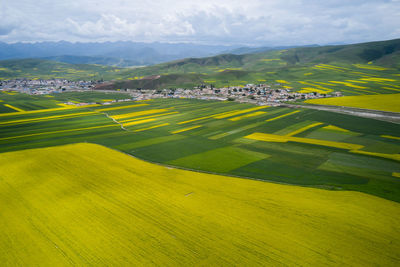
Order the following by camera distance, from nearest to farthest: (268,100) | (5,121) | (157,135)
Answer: (157,135) → (5,121) → (268,100)

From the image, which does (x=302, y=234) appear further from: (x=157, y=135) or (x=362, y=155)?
(x=157, y=135)

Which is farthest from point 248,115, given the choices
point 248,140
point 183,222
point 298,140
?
point 183,222

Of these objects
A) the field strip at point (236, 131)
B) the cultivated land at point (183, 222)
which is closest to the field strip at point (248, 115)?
the field strip at point (236, 131)

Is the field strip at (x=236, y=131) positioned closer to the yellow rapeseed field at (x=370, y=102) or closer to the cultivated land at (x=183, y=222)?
the cultivated land at (x=183, y=222)

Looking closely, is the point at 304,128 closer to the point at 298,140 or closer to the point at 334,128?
the point at 334,128

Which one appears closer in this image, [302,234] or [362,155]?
[302,234]

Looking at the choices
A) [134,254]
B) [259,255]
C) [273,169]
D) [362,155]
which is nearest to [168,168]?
[273,169]

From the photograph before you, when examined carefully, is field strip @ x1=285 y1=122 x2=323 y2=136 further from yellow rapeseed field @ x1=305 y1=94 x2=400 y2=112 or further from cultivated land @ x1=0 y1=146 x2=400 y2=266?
yellow rapeseed field @ x1=305 y1=94 x2=400 y2=112
